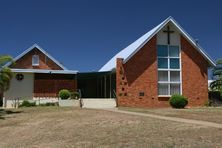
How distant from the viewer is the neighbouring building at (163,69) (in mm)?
34656

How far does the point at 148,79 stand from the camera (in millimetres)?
35125

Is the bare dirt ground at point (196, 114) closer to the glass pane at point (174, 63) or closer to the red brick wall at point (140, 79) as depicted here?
the red brick wall at point (140, 79)

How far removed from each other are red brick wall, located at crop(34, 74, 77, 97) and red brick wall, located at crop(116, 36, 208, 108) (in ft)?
21.3

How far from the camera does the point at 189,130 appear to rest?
1505 cm

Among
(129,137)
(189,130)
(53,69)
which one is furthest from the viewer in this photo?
(53,69)

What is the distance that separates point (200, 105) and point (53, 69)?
52.8 feet

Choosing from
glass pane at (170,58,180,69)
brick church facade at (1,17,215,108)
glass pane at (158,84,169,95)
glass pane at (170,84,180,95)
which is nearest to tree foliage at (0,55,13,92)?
brick church facade at (1,17,215,108)

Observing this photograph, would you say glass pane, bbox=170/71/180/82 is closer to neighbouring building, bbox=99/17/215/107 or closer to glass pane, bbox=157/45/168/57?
neighbouring building, bbox=99/17/215/107

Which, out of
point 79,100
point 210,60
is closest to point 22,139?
point 79,100

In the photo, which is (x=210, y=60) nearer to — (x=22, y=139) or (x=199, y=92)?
(x=199, y=92)

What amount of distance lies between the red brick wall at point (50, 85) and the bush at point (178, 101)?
1048cm

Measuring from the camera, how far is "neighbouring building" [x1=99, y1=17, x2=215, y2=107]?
34.7 metres

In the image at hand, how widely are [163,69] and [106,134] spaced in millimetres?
21394

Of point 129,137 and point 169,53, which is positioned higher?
point 169,53
